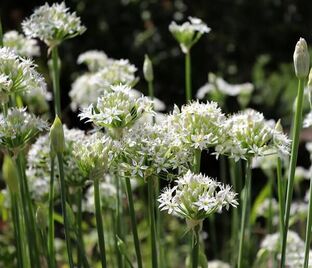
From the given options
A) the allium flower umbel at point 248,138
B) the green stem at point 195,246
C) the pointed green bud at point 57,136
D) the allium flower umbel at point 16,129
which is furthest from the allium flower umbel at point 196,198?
the allium flower umbel at point 16,129

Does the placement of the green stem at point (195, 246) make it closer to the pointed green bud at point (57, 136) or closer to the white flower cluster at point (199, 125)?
the white flower cluster at point (199, 125)

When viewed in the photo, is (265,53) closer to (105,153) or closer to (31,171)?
(31,171)

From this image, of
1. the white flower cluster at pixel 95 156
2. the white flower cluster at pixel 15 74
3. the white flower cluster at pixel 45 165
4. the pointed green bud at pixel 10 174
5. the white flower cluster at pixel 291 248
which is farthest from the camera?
the white flower cluster at pixel 291 248

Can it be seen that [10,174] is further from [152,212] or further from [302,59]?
[302,59]

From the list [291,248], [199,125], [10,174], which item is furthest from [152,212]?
[291,248]

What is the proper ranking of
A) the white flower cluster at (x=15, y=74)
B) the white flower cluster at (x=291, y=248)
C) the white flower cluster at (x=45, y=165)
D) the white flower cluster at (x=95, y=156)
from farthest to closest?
the white flower cluster at (x=291, y=248) < the white flower cluster at (x=45, y=165) < the white flower cluster at (x=15, y=74) < the white flower cluster at (x=95, y=156)

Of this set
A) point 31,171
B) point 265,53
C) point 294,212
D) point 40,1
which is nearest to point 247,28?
point 265,53
